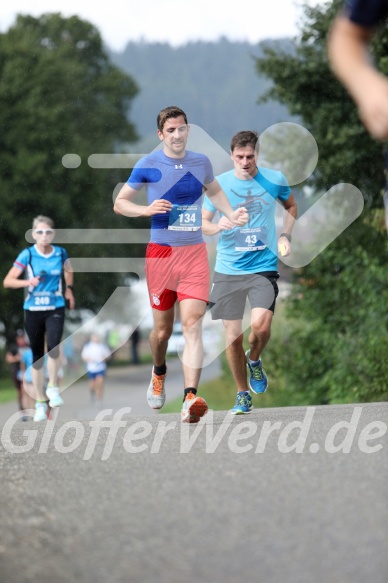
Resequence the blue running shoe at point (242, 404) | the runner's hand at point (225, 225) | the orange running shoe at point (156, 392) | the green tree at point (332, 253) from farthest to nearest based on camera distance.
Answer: the green tree at point (332, 253) → the blue running shoe at point (242, 404) → the orange running shoe at point (156, 392) → the runner's hand at point (225, 225)

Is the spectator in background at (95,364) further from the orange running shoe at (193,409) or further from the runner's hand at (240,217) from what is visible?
the orange running shoe at (193,409)

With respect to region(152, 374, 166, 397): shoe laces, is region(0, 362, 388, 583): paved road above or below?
above

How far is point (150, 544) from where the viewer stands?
14.4ft

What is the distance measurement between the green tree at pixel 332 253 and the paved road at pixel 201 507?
33.8ft

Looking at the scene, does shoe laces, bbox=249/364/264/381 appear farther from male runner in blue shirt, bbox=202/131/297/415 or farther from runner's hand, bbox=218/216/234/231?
runner's hand, bbox=218/216/234/231

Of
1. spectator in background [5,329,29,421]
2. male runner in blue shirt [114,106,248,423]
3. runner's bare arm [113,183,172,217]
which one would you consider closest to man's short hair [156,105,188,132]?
male runner in blue shirt [114,106,248,423]

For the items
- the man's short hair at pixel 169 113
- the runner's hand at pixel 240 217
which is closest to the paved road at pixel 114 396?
the runner's hand at pixel 240 217

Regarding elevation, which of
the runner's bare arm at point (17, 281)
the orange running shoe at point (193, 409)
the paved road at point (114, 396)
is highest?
the runner's bare arm at point (17, 281)

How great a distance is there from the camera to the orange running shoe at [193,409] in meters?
8.60

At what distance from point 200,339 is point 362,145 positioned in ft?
39.4

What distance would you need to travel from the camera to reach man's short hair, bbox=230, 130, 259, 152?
957 centimetres

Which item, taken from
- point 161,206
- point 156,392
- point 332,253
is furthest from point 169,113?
point 332,253

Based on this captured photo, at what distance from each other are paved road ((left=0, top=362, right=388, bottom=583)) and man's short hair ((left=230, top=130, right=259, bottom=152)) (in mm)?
2332

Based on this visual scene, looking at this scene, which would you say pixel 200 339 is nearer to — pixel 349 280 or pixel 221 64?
pixel 349 280
